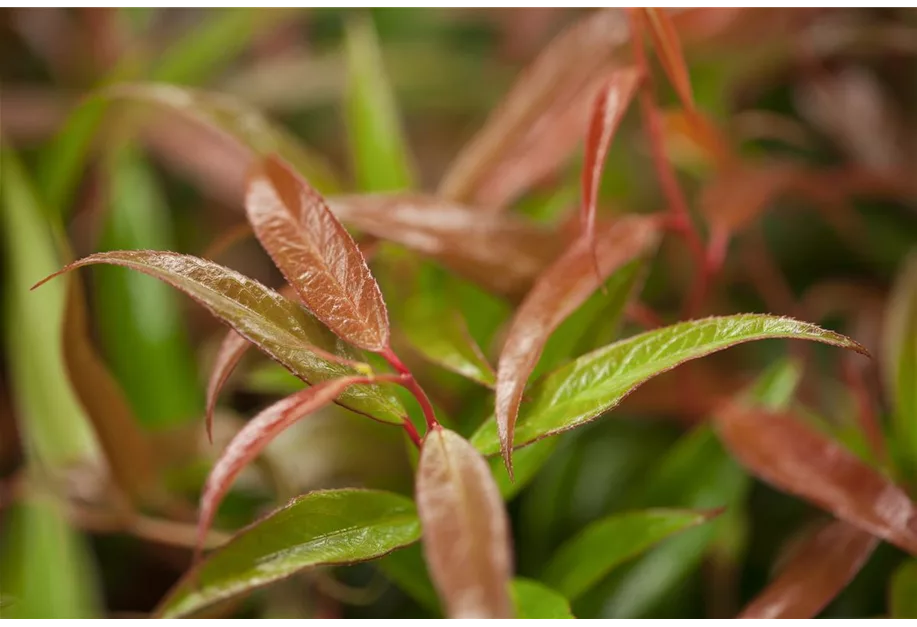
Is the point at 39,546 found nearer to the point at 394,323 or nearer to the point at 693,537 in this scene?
the point at 394,323

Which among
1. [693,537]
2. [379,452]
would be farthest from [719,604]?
[379,452]

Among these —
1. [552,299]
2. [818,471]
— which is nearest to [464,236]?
[552,299]

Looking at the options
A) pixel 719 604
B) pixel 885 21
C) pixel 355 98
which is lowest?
pixel 719 604

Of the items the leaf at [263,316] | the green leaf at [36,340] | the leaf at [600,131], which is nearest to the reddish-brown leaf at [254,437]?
the leaf at [263,316]

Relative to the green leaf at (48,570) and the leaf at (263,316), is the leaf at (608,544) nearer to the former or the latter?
the leaf at (263,316)

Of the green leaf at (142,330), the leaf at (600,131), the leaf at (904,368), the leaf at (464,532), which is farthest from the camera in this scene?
the green leaf at (142,330)

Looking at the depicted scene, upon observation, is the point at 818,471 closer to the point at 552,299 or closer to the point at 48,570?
the point at 552,299

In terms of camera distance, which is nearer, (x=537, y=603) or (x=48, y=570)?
(x=537, y=603)
